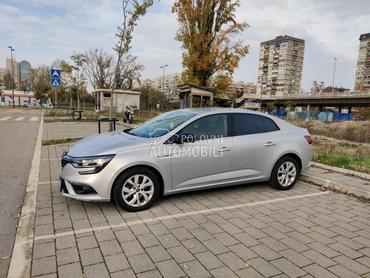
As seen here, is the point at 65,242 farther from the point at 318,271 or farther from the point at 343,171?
the point at 343,171

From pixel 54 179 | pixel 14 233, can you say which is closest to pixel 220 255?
pixel 14 233

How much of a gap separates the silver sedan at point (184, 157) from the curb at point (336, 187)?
55cm

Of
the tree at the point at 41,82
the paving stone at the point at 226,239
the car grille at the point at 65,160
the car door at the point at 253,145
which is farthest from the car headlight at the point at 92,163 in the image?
the tree at the point at 41,82

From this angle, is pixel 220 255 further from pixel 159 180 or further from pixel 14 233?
pixel 14 233

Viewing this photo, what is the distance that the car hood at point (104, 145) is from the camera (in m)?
4.24

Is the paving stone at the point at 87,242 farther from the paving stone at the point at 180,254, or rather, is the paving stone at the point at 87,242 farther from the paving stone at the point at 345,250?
the paving stone at the point at 345,250

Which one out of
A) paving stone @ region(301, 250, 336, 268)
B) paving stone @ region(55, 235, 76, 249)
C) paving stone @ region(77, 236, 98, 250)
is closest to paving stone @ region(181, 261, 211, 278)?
paving stone @ region(77, 236, 98, 250)

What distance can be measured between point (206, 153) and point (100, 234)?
2025mm

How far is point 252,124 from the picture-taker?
5.37 m

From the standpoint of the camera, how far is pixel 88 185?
4.08 m

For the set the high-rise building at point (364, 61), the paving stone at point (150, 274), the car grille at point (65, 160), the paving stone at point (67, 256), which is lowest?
the paving stone at point (67, 256)

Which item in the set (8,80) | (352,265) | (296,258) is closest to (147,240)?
(296,258)

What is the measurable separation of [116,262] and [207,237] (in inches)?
45.8

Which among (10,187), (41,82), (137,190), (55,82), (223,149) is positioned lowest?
(10,187)
